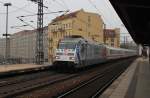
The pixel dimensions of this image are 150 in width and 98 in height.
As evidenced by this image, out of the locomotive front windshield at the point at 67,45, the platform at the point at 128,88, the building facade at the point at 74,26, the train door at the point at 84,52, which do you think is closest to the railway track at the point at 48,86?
the platform at the point at 128,88

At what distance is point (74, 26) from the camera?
8412 cm

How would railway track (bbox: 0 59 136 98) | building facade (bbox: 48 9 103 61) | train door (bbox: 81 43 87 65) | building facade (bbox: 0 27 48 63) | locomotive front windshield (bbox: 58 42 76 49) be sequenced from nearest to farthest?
railway track (bbox: 0 59 136 98) → locomotive front windshield (bbox: 58 42 76 49) → train door (bbox: 81 43 87 65) → building facade (bbox: 48 9 103 61) → building facade (bbox: 0 27 48 63)

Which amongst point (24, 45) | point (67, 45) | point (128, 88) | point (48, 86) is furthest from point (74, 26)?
point (128, 88)

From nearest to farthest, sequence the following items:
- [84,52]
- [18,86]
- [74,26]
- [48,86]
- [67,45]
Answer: [18,86] < [48,86] < [67,45] < [84,52] < [74,26]

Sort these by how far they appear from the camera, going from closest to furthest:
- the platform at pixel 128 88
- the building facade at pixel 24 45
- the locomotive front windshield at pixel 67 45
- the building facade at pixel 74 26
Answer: the platform at pixel 128 88
the locomotive front windshield at pixel 67 45
the building facade at pixel 74 26
the building facade at pixel 24 45

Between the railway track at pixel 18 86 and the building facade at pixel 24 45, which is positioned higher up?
the building facade at pixel 24 45

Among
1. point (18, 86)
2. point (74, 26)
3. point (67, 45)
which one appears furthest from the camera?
point (74, 26)

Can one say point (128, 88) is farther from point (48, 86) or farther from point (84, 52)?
point (84, 52)

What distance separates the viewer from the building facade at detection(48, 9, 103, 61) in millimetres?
81062

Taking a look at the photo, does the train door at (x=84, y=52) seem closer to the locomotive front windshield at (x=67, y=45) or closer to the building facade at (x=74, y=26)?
the locomotive front windshield at (x=67, y=45)

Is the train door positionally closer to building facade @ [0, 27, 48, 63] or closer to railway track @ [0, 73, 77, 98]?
railway track @ [0, 73, 77, 98]

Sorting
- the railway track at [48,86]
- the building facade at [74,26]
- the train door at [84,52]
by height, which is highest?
the building facade at [74,26]

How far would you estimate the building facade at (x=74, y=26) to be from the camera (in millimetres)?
→ 81062

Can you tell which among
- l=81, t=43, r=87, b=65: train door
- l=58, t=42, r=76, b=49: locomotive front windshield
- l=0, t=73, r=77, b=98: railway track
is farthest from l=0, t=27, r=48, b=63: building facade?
l=0, t=73, r=77, b=98: railway track
